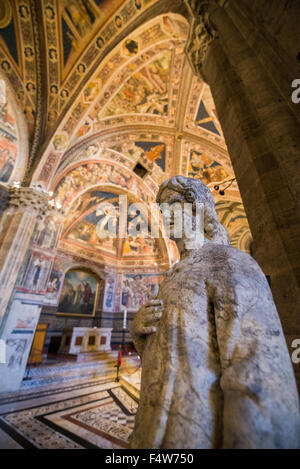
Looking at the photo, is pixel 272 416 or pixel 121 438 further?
pixel 121 438

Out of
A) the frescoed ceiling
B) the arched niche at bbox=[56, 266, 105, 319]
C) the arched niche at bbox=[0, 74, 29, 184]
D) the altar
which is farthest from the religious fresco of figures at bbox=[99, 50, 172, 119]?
the altar

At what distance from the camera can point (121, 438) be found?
2.65m

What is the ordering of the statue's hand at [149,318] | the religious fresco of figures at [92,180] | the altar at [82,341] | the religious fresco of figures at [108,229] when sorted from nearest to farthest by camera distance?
the statue's hand at [149,318] < the religious fresco of figures at [92,180] < the altar at [82,341] < the religious fresco of figures at [108,229]

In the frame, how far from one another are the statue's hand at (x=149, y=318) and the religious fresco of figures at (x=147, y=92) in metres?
8.92

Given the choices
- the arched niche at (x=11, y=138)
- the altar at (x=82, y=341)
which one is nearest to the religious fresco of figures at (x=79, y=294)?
the altar at (x=82, y=341)

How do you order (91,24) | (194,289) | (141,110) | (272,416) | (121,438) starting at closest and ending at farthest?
1. (272,416)
2. (194,289)
3. (121,438)
4. (91,24)
5. (141,110)

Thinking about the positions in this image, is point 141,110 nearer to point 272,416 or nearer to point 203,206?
point 203,206

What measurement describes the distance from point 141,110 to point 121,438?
10.3 metres

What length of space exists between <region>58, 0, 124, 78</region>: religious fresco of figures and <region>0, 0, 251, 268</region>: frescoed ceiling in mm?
21

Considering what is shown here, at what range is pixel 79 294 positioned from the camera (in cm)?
1284

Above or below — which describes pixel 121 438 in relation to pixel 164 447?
below

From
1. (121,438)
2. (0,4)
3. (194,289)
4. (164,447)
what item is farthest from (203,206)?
(0,4)

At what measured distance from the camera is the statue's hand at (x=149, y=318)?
839 mm

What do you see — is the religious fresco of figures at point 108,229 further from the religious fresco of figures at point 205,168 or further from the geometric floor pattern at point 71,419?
the geometric floor pattern at point 71,419
